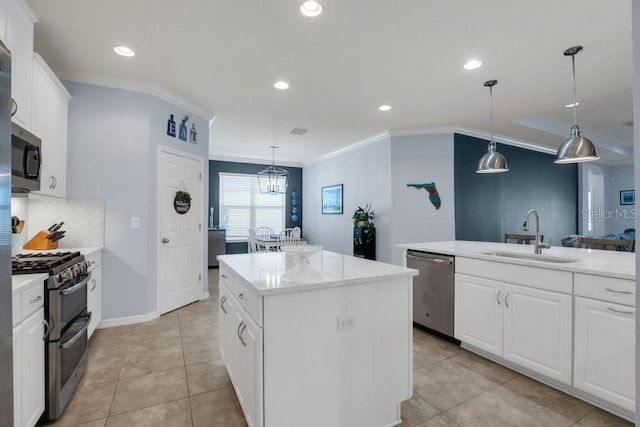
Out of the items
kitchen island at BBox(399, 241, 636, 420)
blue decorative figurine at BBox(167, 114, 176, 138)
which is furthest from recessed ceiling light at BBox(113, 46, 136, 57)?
kitchen island at BBox(399, 241, 636, 420)

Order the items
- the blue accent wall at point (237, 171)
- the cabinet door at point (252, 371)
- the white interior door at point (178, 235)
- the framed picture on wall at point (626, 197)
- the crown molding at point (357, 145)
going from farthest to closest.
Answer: the framed picture on wall at point (626, 197), the blue accent wall at point (237, 171), the crown molding at point (357, 145), the white interior door at point (178, 235), the cabinet door at point (252, 371)

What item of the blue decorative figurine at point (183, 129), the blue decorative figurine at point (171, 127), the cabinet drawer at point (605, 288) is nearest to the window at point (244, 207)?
the blue decorative figurine at point (183, 129)

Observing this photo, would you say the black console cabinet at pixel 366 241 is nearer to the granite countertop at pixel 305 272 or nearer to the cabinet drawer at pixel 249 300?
the granite countertop at pixel 305 272

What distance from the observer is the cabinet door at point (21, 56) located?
6.29 ft

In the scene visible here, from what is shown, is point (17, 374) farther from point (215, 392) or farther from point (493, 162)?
point (493, 162)

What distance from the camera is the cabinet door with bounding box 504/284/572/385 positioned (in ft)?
6.68

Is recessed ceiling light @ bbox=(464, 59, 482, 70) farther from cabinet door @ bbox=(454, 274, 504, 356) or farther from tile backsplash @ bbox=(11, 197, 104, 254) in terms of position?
tile backsplash @ bbox=(11, 197, 104, 254)

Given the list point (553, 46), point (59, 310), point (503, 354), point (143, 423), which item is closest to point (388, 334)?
point (503, 354)

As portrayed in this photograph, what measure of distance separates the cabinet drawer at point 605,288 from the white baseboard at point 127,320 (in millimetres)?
3921

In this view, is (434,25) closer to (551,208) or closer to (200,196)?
(200,196)

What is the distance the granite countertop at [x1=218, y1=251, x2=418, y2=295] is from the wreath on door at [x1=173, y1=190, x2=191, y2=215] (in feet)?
6.25

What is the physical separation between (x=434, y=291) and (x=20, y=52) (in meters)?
3.74

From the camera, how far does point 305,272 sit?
1.76 meters

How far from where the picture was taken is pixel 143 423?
1.80m
